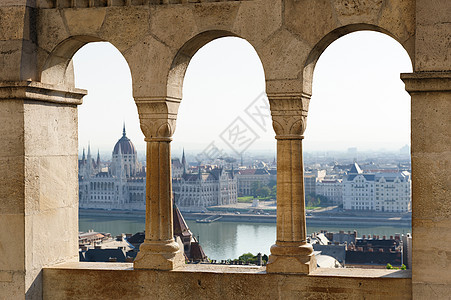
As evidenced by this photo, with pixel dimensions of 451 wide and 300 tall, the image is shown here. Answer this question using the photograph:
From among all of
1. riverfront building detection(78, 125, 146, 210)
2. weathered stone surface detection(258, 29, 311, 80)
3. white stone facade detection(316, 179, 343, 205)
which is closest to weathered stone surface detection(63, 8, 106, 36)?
weathered stone surface detection(258, 29, 311, 80)

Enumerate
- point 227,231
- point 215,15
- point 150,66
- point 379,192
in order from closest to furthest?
point 215,15
point 150,66
point 227,231
point 379,192

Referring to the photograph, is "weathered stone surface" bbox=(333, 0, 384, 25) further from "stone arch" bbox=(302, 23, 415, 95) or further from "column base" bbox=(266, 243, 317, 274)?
"column base" bbox=(266, 243, 317, 274)

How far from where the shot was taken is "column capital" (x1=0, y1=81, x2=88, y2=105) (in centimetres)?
482

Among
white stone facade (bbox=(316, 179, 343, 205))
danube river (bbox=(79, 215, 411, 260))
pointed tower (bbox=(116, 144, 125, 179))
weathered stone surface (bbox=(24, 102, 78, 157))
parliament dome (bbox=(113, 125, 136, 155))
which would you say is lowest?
danube river (bbox=(79, 215, 411, 260))

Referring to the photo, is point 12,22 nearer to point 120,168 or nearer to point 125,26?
point 125,26

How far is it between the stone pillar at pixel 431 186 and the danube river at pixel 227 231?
5304 cm

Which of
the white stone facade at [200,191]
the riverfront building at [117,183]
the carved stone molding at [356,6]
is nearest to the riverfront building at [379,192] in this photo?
the white stone facade at [200,191]

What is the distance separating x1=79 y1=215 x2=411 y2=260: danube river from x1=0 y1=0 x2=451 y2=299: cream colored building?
52.4 metres

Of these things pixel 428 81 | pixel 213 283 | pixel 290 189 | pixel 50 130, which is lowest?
pixel 213 283

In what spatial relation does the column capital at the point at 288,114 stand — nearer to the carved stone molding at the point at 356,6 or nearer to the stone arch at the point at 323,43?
the stone arch at the point at 323,43

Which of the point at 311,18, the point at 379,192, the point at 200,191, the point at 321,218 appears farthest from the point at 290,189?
the point at 379,192

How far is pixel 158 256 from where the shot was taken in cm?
483

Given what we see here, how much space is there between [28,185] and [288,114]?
5.86 feet

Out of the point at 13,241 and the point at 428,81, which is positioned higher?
the point at 428,81
